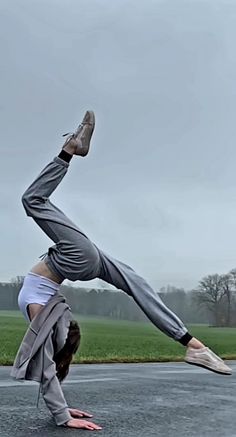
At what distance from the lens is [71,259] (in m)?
4.95

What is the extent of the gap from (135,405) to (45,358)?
142 cm

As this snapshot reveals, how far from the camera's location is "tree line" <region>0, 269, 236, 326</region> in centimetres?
1595

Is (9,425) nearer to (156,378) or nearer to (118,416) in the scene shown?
(118,416)

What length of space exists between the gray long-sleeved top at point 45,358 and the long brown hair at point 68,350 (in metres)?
0.16

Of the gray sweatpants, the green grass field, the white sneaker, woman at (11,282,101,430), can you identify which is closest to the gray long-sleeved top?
woman at (11,282,101,430)

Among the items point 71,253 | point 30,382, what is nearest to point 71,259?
point 71,253

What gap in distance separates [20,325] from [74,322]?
25.3 metres

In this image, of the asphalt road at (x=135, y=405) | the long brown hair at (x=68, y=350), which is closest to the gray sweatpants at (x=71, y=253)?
the long brown hair at (x=68, y=350)

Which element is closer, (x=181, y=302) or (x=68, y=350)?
(x=68, y=350)

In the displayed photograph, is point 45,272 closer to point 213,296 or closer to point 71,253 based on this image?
point 71,253

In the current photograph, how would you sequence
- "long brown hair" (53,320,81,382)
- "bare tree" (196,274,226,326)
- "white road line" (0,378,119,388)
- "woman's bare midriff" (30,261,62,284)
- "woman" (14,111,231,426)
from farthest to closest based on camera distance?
"bare tree" (196,274,226,326), "white road line" (0,378,119,388), "long brown hair" (53,320,81,382), "woman's bare midriff" (30,261,62,284), "woman" (14,111,231,426)

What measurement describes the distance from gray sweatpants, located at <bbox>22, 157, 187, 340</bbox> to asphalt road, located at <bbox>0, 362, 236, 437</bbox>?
34.8 inches

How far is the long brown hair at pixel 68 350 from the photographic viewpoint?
5.32m

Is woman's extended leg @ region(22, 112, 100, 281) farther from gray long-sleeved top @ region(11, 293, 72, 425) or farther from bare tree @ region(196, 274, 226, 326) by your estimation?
bare tree @ region(196, 274, 226, 326)
